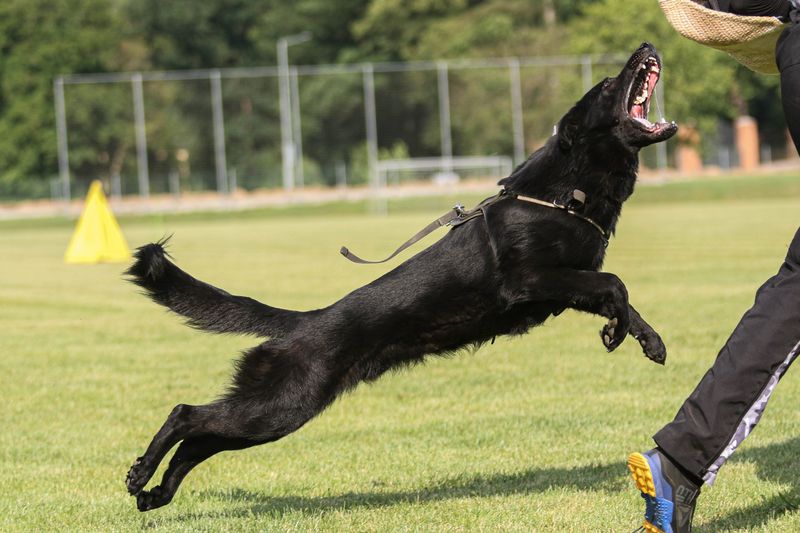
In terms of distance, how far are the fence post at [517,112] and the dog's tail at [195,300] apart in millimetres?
38403

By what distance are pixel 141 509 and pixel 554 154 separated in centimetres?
219

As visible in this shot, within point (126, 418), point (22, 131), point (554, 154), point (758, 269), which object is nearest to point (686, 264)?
point (758, 269)

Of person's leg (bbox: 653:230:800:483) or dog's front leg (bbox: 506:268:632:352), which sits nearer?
person's leg (bbox: 653:230:800:483)

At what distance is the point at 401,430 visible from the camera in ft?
21.5

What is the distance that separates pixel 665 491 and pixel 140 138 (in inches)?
1577

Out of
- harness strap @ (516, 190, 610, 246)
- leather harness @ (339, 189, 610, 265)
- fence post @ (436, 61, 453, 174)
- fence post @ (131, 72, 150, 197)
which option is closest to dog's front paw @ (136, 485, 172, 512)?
leather harness @ (339, 189, 610, 265)

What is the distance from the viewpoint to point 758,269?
1450 cm

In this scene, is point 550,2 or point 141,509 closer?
point 141,509

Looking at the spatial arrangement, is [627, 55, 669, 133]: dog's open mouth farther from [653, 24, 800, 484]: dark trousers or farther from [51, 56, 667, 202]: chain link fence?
[51, 56, 667, 202]: chain link fence

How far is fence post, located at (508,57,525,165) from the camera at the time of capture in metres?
43.2

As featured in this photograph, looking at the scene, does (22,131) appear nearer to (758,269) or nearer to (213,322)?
(758,269)

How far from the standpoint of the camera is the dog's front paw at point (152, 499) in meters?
4.64

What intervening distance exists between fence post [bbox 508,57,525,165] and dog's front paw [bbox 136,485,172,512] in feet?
127

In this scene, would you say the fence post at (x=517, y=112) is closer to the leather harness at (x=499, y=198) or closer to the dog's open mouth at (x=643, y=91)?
the dog's open mouth at (x=643, y=91)
